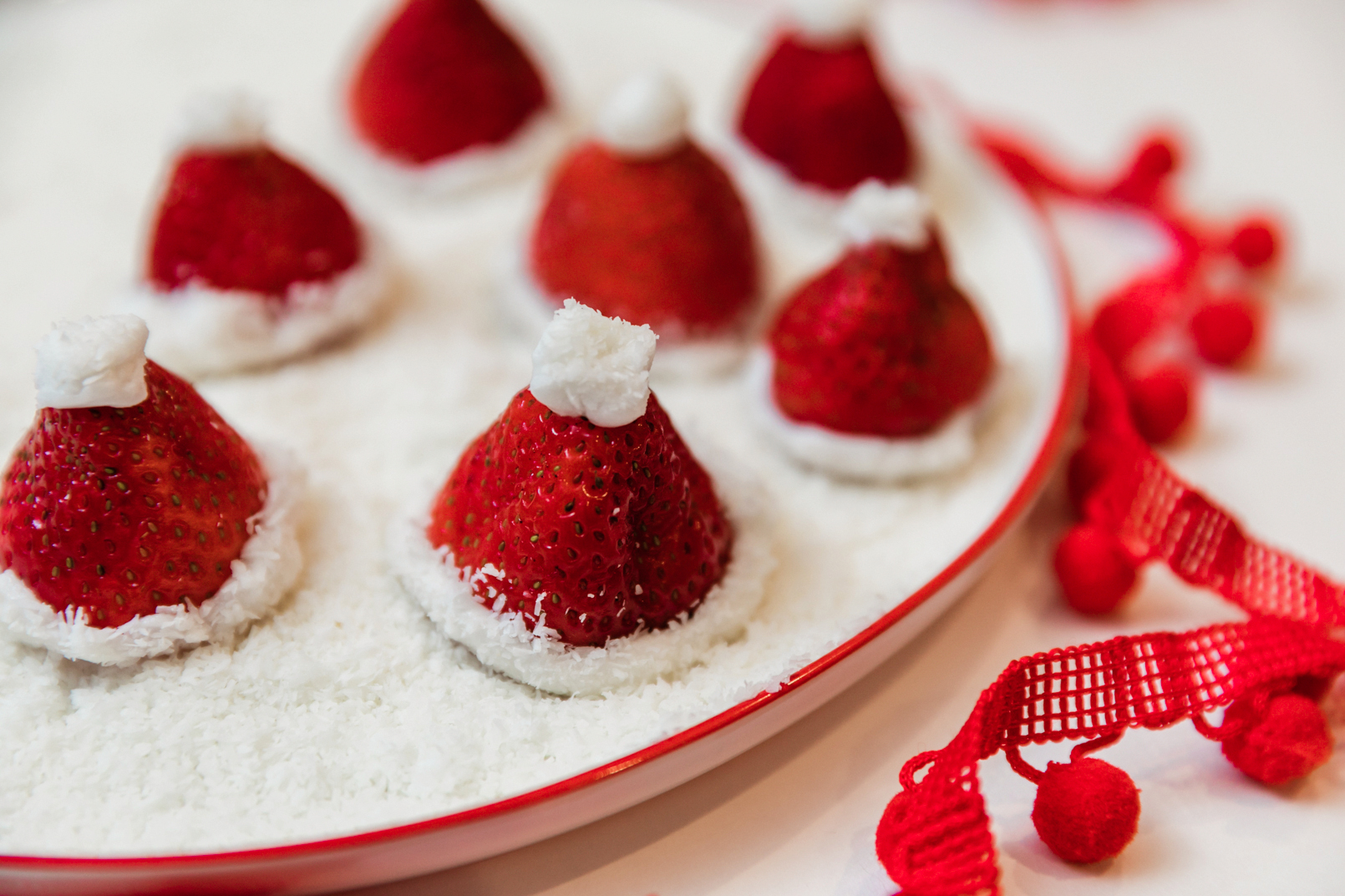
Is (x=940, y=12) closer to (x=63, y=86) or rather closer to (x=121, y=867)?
(x=63, y=86)

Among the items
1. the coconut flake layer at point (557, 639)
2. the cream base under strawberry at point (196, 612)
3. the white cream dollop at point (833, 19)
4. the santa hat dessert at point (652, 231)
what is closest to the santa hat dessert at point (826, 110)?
the white cream dollop at point (833, 19)

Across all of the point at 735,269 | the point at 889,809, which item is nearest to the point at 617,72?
the point at 735,269

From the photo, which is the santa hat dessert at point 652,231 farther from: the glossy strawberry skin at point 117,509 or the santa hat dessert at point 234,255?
the glossy strawberry skin at point 117,509

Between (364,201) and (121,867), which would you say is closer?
(121,867)

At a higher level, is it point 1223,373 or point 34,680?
A: point 1223,373

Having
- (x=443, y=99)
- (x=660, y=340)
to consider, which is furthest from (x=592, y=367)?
(x=443, y=99)

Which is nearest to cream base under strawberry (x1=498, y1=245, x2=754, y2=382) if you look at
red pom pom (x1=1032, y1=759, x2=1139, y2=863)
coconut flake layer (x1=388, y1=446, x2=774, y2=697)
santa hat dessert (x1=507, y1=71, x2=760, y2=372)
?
santa hat dessert (x1=507, y1=71, x2=760, y2=372)
